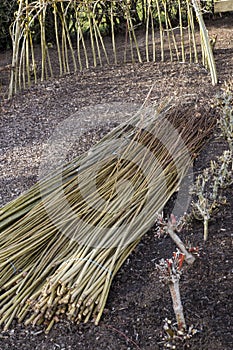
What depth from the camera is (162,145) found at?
3418 millimetres

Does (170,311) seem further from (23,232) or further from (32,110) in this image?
(32,110)

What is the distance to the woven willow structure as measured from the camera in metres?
4.95

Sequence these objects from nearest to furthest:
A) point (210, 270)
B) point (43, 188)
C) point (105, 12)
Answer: point (210, 270) < point (43, 188) < point (105, 12)

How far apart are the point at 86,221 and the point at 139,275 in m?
0.37

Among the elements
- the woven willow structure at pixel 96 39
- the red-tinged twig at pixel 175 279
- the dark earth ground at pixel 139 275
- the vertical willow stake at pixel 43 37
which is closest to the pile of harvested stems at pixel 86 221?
the dark earth ground at pixel 139 275

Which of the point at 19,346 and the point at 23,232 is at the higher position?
the point at 23,232

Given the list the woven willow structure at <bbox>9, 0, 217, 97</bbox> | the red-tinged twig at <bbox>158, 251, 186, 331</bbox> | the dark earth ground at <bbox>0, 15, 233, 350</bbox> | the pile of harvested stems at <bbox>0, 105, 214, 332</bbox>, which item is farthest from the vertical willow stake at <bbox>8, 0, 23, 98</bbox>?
the red-tinged twig at <bbox>158, 251, 186, 331</bbox>

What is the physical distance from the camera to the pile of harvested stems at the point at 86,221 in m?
2.43

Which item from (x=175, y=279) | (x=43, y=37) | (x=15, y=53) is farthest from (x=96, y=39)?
(x=175, y=279)

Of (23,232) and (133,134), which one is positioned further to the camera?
(133,134)

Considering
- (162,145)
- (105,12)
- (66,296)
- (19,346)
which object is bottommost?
(19,346)

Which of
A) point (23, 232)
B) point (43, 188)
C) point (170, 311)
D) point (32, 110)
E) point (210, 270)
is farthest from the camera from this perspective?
point (32, 110)

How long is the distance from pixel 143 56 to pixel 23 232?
130 inches

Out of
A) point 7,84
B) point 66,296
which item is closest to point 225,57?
point 7,84
